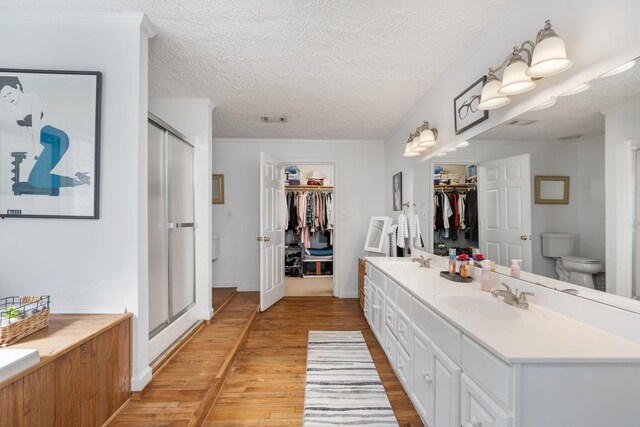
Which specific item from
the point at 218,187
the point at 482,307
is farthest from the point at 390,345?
the point at 218,187

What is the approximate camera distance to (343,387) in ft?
6.58

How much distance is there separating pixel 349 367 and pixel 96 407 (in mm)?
1646


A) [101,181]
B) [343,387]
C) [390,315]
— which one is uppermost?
[101,181]

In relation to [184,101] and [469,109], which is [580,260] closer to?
[469,109]

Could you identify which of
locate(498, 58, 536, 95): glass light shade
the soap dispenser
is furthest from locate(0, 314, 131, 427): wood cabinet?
locate(498, 58, 536, 95): glass light shade

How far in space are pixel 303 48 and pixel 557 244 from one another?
6.26 feet

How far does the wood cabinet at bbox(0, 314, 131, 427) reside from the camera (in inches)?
41.6

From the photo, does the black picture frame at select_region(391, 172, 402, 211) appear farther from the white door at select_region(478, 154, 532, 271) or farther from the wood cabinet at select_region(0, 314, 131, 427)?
the wood cabinet at select_region(0, 314, 131, 427)

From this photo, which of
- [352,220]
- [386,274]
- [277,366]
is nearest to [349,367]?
[277,366]

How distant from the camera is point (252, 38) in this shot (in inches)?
71.7

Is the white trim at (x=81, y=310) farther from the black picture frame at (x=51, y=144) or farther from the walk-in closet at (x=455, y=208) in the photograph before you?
the walk-in closet at (x=455, y=208)

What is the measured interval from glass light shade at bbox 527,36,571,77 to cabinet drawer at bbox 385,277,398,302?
58.7 inches

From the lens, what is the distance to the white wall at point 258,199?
418 cm

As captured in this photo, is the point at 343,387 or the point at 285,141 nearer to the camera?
the point at 343,387
